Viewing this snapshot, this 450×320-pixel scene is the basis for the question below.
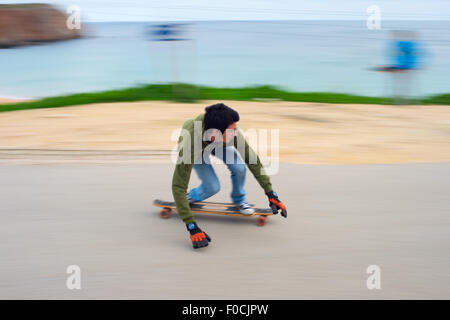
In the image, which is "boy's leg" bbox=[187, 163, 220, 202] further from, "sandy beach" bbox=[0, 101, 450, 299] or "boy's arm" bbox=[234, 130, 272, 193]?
"boy's arm" bbox=[234, 130, 272, 193]

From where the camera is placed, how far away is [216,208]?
15.6ft

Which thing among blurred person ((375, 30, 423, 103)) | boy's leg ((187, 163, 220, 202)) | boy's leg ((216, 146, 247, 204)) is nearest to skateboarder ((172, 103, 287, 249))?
boy's leg ((216, 146, 247, 204))

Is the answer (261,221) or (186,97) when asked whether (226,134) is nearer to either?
(261,221)

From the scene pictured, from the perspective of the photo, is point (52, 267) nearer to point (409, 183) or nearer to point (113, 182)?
point (113, 182)

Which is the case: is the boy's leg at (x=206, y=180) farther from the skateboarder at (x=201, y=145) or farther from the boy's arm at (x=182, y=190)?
the boy's arm at (x=182, y=190)

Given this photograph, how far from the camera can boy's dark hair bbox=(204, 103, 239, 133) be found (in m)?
3.85

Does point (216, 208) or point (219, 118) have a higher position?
point (219, 118)

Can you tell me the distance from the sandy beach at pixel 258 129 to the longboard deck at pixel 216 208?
2022mm

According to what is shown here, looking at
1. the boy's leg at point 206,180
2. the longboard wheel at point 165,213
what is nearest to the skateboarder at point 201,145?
the boy's leg at point 206,180

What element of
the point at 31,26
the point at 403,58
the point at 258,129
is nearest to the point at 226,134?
the point at 258,129

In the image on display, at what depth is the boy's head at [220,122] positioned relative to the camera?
3.85 m

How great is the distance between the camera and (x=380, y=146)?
749 cm

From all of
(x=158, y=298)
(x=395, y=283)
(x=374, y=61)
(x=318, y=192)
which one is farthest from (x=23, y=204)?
(x=374, y=61)

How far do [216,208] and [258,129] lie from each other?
399cm
